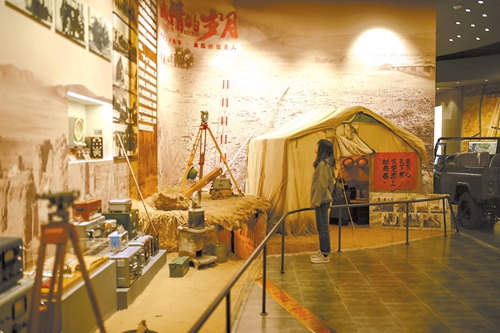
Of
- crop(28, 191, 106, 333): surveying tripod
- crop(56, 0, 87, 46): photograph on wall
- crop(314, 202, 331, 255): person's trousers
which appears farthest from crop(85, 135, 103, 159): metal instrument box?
crop(28, 191, 106, 333): surveying tripod

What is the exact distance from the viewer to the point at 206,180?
8117mm

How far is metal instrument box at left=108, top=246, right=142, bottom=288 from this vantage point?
466 centimetres

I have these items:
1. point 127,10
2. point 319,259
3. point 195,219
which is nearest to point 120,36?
point 127,10

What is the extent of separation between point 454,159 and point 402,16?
410cm

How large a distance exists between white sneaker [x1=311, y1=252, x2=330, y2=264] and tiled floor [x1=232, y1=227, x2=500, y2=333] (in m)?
0.07

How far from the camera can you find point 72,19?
487cm

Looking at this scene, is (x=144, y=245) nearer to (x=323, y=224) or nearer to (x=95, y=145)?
(x=95, y=145)

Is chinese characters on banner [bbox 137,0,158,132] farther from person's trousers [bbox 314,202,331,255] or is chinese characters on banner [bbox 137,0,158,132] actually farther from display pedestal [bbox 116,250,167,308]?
person's trousers [bbox 314,202,331,255]

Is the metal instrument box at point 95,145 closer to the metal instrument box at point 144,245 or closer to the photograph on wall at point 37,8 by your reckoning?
the metal instrument box at point 144,245

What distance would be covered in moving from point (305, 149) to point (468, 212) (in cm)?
353

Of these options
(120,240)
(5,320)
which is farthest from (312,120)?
(5,320)

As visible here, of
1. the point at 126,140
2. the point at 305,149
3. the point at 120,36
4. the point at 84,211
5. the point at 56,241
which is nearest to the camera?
the point at 56,241

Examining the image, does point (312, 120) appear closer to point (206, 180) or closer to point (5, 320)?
point (206, 180)

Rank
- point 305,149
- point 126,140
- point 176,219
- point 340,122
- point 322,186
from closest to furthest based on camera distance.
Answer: point 322,186, point 176,219, point 126,140, point 305,149, point 340,122
